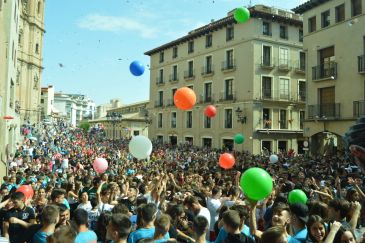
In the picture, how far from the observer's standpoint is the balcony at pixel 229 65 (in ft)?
104

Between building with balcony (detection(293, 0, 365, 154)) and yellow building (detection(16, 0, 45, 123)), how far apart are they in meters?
30.0

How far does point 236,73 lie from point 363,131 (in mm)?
29829

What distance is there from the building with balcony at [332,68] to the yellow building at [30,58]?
30.0 meters

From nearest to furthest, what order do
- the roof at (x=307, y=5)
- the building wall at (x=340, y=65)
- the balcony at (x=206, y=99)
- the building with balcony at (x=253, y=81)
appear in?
the building wall at (x=340, y=65) → the roof at (x=307, y=5) → the building with balcony at (x=253, y=81) → the balcony at (x=206, y=99)

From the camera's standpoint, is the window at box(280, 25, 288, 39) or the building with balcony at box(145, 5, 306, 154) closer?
the building with balcony at box(145, 5, 306, 154)

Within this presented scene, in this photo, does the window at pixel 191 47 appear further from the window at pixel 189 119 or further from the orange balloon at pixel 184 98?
the orange balloon at pixel 184 98

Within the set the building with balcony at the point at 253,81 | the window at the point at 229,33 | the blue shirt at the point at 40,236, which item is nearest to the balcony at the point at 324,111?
the building with balcony at the point at 253,81

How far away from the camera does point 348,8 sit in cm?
2059

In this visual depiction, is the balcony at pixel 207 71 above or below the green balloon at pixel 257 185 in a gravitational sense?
above

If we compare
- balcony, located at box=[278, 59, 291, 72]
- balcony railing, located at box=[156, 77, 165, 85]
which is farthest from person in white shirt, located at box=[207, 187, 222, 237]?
balcony railing, located at box=[156, 77, 165, 85]

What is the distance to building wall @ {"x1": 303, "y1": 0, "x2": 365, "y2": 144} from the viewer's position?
20.0 meters

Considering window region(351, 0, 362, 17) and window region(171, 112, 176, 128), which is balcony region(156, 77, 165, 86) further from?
window region(351, 0, 362, 17)

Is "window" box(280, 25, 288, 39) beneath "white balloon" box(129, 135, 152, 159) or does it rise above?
above

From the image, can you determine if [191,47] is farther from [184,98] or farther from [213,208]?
[213,208]
